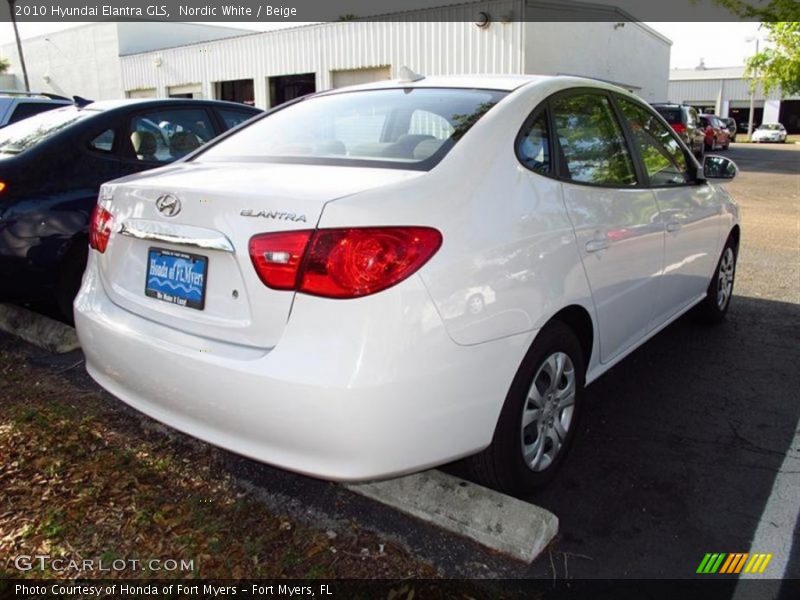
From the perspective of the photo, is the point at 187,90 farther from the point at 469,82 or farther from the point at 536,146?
the point at 536,146

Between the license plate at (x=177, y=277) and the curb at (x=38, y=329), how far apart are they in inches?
85.8

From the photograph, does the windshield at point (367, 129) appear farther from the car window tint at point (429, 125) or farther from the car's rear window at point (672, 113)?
the car's rear window at point (672, 113)

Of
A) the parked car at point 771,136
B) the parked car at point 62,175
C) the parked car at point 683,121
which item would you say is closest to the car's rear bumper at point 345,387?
the parked car at point 62,175

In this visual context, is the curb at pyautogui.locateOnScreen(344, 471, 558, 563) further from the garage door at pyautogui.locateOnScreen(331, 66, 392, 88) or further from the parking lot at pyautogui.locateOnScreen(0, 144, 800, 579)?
the garage door at pyautogui.locateOnScreen(331, 66, 392, 88)

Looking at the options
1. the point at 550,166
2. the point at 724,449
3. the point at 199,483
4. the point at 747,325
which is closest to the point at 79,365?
the point at 199,483

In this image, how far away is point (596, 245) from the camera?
292 centimetres

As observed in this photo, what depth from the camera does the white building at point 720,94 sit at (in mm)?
60469

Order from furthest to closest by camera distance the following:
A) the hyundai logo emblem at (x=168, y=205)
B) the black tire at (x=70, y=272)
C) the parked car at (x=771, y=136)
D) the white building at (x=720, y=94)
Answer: the white building at (x=720, y=94)
the parked car at (x=771, y=136)
the black tire at (x=70, y=272)
the hyundai logo emblem at (x=168, y=205)

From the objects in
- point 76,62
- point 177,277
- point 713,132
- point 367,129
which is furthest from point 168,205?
point 76,62

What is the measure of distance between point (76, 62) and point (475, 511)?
37.6m

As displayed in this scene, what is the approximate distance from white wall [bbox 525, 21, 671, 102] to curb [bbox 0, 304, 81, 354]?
10161mm

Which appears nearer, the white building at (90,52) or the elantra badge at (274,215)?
the elantra badge at (274,215)

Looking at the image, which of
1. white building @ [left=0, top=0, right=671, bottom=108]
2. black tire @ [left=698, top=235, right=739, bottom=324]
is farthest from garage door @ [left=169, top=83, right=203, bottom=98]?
black tire @ [left=698, top=235, right=739, bottom=324]

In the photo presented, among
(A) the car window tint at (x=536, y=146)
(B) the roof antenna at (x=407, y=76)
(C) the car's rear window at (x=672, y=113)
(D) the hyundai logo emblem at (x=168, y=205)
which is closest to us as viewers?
(D) the hyundai logo emblem at (x=168, y=205)
